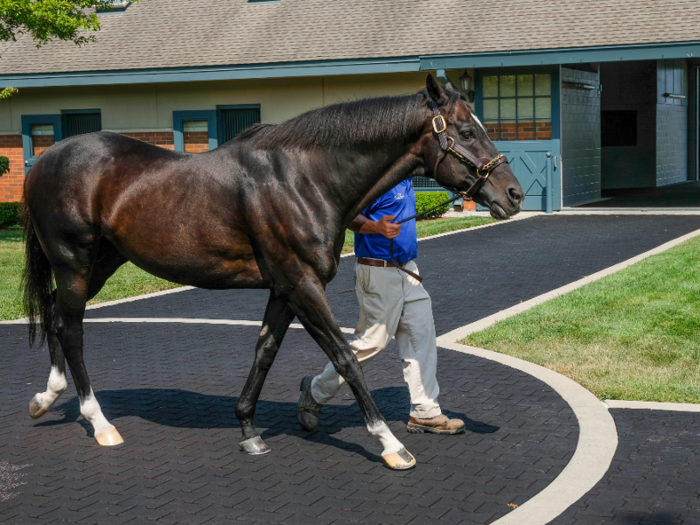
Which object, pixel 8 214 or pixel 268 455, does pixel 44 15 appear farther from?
pixel 268 455

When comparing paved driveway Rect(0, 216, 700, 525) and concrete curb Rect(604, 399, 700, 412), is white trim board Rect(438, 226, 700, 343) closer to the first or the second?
paved driveway Rect(0, 216, 700, 525)

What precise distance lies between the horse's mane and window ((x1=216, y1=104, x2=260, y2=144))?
18.0 metres

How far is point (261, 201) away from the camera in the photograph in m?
5.27

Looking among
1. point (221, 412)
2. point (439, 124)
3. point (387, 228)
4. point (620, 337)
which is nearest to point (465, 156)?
point (439, 124)

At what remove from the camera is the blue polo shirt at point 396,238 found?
18.5ft

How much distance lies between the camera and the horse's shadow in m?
5.94

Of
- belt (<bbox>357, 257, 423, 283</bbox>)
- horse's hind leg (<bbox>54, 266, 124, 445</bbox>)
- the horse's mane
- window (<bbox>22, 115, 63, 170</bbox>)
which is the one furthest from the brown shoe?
window (<bbox>22, 115, 63, 170</bbox>)

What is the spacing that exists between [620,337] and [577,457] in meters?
3.12

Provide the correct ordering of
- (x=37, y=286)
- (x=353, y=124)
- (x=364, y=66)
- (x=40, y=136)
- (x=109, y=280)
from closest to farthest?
(x=353, y=124)
(x=37, y=286)
(x=109, y=280)
(x=364, y=66)
(x=40, y=136)

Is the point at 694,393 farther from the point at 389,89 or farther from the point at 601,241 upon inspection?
the point at 389,89

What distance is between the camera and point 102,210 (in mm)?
5645

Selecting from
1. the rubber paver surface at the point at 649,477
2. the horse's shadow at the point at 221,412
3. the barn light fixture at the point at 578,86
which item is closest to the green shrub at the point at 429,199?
the barn light fixture at the point at 578,86

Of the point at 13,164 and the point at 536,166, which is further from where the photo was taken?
the point at 13,164

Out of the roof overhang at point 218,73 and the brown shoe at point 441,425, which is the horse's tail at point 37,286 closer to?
the brown shoe at point 441,425
